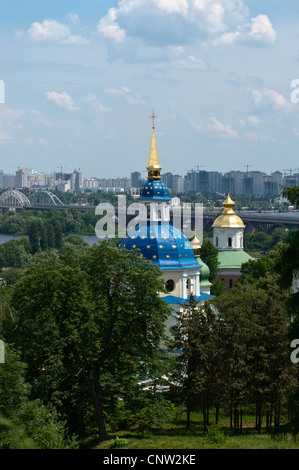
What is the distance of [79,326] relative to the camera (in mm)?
21250

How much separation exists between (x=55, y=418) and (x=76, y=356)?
1.98 metres

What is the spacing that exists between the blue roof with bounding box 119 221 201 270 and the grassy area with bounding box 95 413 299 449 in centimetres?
845

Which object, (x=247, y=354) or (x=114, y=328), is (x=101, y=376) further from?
(x=247, y=354)

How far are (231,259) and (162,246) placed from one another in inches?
668

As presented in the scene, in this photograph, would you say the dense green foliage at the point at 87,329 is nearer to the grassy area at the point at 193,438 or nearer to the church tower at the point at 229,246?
the grassy area at the point at 193,438

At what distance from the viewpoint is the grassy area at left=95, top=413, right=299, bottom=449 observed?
20.4 metres

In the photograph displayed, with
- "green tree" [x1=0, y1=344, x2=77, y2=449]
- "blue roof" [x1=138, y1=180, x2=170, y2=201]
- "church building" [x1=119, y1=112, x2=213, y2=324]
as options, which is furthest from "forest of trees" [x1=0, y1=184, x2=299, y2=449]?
"blue roof" [x1=138, y1=180, x2=170, y2=201]

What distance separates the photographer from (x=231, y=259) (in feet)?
160

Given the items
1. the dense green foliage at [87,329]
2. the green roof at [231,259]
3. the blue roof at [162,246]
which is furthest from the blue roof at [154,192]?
the green roof at [231,259]

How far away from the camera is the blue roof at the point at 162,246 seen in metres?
32.2

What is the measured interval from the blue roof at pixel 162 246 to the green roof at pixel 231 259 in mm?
14952

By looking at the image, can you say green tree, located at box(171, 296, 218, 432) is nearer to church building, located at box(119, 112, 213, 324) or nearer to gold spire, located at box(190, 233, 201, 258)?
church building, located at box(119, 112, 213, 324)

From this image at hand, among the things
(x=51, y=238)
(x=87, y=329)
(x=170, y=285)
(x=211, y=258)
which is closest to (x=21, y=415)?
(x=87, y=329)
